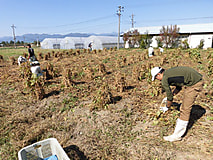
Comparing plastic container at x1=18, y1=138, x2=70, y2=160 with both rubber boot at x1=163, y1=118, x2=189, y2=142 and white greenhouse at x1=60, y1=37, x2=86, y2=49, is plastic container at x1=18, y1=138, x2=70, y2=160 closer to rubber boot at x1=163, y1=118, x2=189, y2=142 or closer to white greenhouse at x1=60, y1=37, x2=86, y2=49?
rubber boot at x1=163, y1=118, x2=189, y2=142

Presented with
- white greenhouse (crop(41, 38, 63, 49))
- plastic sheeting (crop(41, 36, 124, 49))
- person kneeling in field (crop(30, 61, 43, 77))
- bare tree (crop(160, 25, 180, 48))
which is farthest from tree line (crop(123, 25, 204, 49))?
person kneeling in field (crop(30, 61, 43, 77))

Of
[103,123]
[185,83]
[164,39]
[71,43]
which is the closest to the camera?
[185,83]

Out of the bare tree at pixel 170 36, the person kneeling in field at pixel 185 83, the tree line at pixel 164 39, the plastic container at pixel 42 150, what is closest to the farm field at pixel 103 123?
the plastic container at pixel 42 150

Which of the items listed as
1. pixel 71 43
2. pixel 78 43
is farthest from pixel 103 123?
pixel 78 43

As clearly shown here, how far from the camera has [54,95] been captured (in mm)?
5254

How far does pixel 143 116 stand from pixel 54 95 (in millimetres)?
3079

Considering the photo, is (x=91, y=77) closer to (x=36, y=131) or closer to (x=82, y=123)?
(x=82, y=123)

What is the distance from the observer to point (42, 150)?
274 cm

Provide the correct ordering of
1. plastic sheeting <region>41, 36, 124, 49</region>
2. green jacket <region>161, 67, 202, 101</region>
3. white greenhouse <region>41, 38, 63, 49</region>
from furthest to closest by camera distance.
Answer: white greenhouse <region>41, 38, 63, 49</region>, plastic sheeting <region>41, 36, 124, 49</region>, green jacket <region>161, 67, 202, 101</region>

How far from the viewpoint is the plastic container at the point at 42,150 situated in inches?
99.5

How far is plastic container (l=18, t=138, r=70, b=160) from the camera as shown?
253 cm

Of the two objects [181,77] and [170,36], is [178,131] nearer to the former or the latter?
[181,77]

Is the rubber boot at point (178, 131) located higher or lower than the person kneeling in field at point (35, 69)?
lower

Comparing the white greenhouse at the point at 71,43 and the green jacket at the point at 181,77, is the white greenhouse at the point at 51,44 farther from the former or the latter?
the green jacket at the point at 181,77
